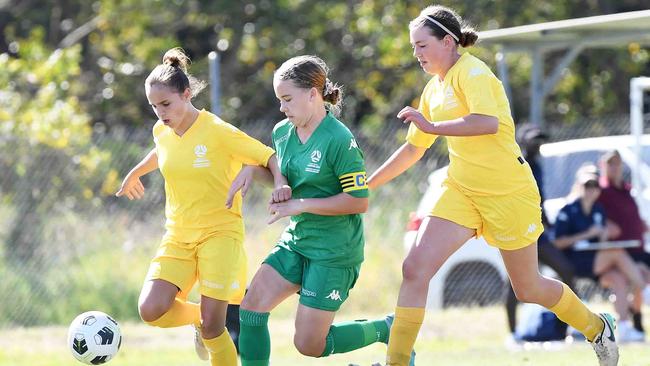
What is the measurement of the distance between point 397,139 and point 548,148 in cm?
157

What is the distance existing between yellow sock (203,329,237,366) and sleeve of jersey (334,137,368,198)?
113 cm

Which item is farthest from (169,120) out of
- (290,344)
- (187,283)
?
(290,344)

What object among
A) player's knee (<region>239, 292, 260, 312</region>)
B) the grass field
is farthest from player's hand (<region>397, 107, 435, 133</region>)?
the grass field

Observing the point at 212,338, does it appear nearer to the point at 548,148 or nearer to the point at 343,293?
the point at 343,293

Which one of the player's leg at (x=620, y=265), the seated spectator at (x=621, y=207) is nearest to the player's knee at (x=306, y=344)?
the player's leg at (x=620, y=265)

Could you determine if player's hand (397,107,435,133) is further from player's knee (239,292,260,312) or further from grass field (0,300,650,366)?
grass field (0,300,650,366)

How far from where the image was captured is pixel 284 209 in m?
6.05

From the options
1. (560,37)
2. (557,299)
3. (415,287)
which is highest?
(560,37)

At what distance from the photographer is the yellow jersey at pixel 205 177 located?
6723 mm

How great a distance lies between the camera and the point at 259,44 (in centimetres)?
1916

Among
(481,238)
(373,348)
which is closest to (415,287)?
(373,348)

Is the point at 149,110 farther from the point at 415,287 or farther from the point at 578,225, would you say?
the point at 415,287

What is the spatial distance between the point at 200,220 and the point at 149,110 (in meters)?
13.1

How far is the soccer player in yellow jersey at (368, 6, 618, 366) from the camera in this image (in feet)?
20.7
